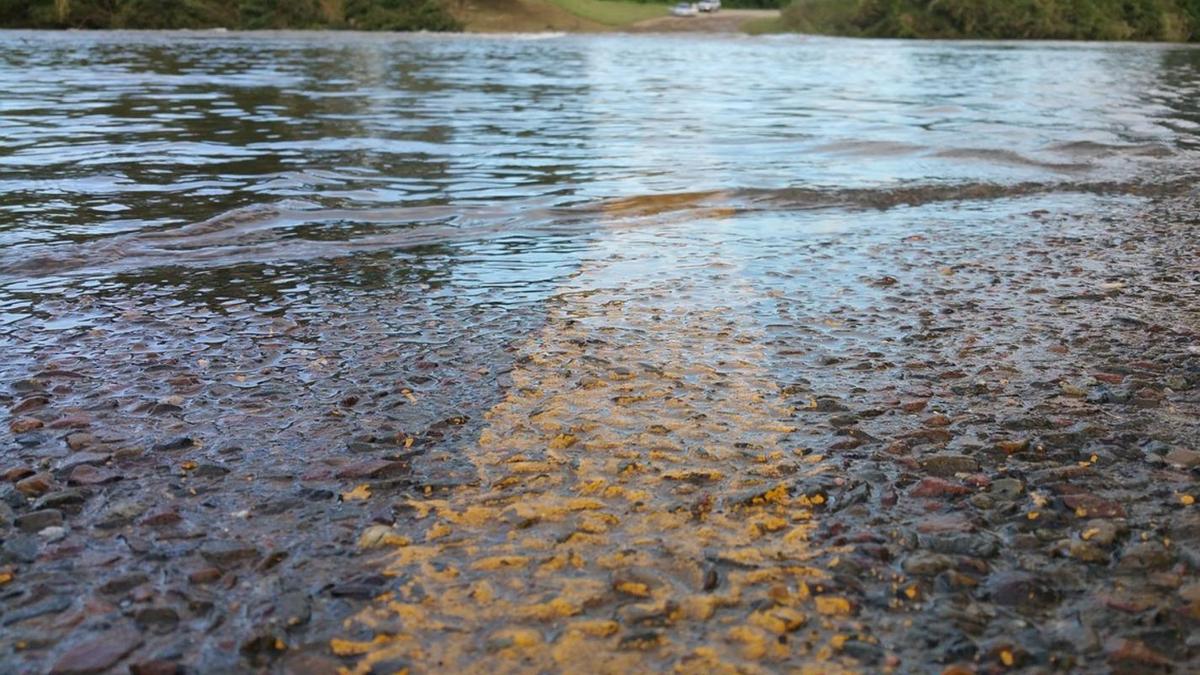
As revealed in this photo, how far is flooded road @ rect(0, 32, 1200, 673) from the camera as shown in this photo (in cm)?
170

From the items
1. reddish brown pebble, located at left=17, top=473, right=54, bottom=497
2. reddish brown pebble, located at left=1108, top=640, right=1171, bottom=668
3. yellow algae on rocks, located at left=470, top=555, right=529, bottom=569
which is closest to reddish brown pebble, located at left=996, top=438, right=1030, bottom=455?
reddish brown pebble, located at left=1108, top=640, right=1171, bottom=668

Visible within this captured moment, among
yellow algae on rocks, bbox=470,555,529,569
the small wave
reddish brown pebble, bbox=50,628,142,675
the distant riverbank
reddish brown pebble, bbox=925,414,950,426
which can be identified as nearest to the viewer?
reddish brown pebble, bbox=50,628,142,675

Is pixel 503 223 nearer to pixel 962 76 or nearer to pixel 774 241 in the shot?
pixel 774 241

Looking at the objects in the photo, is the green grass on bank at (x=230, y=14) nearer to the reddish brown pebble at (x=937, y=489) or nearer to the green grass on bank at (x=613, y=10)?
the green grass on bank at (x=613, y=10)

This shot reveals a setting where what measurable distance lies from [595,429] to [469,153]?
6781 millimetres

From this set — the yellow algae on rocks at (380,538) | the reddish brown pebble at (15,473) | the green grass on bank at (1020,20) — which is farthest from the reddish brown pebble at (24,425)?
the green grass on bank at (1020,20)

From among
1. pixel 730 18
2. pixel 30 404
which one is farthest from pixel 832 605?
pixel 730 18

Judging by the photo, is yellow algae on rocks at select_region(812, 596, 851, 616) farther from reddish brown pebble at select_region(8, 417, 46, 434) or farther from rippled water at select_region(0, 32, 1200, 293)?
rippled water at select_region(0, 32, 1200, 293)

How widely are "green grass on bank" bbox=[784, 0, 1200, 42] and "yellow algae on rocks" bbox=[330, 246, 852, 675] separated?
202 ft

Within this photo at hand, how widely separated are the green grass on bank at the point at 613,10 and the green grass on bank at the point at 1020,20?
11203mm

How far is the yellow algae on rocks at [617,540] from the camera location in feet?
5.37

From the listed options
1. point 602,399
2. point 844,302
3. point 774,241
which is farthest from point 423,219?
point 602,399

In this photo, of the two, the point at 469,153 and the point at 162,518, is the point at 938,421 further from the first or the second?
the point at 469,153

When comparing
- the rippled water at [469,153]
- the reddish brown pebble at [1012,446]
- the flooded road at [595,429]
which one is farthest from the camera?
the rippled water at [469,153]
